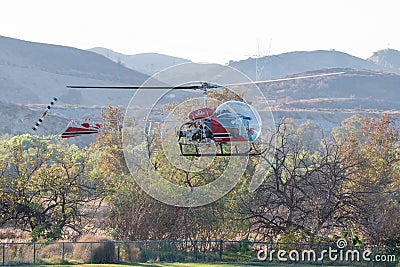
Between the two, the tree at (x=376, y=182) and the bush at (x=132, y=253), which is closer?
the bush at (x=132, y=253)

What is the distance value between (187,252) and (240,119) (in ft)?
40.3

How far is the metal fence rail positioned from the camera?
114 feet

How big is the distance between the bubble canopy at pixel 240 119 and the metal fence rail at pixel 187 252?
378 inches

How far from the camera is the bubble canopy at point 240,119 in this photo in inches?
1219

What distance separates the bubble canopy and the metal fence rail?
9.60m

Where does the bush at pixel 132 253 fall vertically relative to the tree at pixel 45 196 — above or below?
below

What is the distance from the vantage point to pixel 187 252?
1601 inches

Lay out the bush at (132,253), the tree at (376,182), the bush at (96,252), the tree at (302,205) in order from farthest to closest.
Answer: the tree at (302,205) → the tree at (376,182) → the bush at (132,253) → the bush at (96,252)

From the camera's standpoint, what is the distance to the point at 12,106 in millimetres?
152875

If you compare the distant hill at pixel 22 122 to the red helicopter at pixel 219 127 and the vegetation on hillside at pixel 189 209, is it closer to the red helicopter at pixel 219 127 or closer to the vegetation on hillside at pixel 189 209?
the vegetation on hillside at pixel 189 209

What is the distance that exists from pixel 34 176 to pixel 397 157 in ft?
88.3

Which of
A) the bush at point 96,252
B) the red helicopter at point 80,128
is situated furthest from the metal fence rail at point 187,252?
the red helicopter at point 80,128

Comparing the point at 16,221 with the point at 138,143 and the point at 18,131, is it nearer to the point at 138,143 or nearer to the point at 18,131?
the point at 138,143

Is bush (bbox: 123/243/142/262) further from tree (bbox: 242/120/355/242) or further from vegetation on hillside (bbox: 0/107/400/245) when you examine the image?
tree (bbox: 242/120/355/242)
